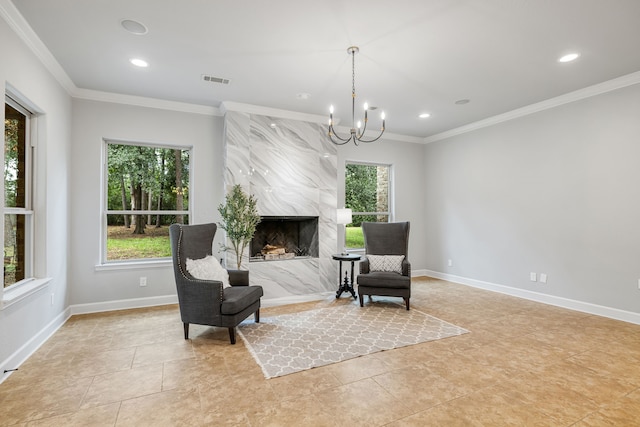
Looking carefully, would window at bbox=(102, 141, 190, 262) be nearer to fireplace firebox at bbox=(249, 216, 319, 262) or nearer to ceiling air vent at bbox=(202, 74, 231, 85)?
fireplace firebox at bbox=(249, 216, 319, 262)

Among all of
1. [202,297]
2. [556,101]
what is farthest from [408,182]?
[202,297]

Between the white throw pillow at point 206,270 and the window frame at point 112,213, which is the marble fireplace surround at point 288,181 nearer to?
the white throw pillow at point 206,270

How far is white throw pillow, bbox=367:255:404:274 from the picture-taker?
455 cm

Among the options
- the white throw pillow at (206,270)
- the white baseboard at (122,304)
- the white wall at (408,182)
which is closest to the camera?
the white throw pillow at (206,270)

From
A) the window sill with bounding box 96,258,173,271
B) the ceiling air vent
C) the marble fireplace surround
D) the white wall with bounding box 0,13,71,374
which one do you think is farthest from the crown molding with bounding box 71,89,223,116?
the window sill with bounding box 96,258,173,271

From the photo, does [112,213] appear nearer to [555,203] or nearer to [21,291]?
[21,291]

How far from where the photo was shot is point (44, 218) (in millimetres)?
3229

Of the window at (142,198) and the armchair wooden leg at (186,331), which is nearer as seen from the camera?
the armchair wooden leg at (186,331)

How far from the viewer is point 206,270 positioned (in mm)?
3404

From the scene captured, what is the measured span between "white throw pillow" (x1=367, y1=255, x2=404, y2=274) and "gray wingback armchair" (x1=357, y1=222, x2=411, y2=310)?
0.17ft

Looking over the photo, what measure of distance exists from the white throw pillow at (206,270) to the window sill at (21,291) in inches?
51.8

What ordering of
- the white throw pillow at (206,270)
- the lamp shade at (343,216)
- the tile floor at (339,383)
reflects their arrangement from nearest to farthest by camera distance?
the tile floor at (339,383) → the white throw pillow at (206,270) → the lamp shade at (343,216)

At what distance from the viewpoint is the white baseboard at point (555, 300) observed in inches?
148

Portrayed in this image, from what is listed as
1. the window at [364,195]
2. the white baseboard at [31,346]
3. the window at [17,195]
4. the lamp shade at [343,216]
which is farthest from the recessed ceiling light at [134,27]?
the window at [364,195]
